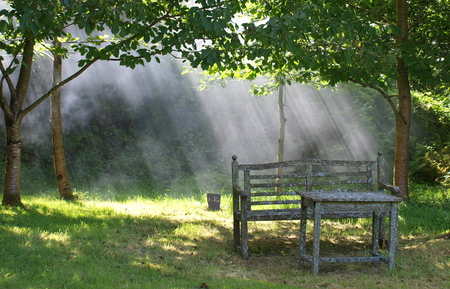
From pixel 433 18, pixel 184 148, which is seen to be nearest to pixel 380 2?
pixel 433 18

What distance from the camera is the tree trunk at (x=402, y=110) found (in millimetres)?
8070

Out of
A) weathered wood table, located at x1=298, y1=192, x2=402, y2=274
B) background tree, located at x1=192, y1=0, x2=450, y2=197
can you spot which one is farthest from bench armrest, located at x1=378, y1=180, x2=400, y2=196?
background tree, located at x1=192, y1=0, x2=450, y2=197

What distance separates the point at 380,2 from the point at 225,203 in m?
5.67

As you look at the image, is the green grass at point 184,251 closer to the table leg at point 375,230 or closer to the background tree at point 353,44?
the table leg at point 375,230

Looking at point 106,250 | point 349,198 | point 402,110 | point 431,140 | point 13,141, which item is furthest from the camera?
point 431,140

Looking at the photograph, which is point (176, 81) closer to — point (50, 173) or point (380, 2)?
point (50, 173)

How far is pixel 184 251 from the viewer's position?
5.45 meters

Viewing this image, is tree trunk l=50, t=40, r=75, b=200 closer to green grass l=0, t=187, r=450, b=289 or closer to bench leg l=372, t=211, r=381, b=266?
green grass l=0, t=187, r=450, b=289

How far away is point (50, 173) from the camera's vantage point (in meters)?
14.5

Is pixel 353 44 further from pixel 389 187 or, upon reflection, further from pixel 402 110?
pixel 389 187

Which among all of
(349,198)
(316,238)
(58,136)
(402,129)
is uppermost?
(402,129)

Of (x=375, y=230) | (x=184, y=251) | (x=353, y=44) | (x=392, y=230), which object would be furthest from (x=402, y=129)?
(x=184, y=251)

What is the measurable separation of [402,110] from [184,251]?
17.7ft

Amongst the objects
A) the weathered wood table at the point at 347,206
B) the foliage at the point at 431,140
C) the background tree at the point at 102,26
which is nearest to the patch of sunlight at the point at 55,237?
the background tree at the point at 102,26
